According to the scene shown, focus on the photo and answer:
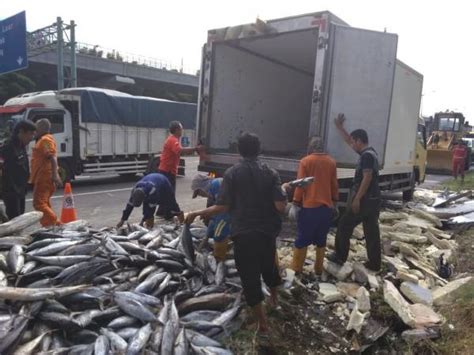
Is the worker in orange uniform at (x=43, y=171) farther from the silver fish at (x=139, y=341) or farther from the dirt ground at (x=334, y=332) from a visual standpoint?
the dirt ground at (x=334, y=332)

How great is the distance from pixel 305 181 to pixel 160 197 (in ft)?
8.08

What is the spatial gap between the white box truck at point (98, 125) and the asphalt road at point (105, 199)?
55 cm

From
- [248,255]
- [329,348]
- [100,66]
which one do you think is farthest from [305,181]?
[100,66]

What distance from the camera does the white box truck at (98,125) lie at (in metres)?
12.4

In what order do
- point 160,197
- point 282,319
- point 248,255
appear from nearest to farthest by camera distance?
point 248,255 → point 282,319 → point 160,197

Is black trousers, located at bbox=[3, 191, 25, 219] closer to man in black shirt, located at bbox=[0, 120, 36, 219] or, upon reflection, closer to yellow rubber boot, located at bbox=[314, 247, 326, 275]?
man in black shirt, located at bbox=[0, 120, 36, 219]

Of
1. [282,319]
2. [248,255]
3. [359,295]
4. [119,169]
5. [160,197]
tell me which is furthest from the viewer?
[119,169]

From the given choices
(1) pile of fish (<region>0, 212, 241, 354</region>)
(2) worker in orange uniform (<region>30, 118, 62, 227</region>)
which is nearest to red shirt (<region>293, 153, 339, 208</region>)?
(1) pile of fish (<region>0, 212, 241, 354</region>)

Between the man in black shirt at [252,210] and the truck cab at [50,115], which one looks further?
the truck cab at [50,115]

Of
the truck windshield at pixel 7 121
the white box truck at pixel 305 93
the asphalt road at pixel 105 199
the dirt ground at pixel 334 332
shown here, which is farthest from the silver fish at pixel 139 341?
the truck windshield at pixel 7 121

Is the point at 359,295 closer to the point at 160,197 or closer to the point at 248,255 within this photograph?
the point at 248,255

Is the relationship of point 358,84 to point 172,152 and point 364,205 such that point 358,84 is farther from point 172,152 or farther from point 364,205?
point 172,152

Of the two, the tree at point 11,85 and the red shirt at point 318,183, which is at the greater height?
the tree at point 11,85

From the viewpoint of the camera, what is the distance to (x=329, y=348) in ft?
12.2
